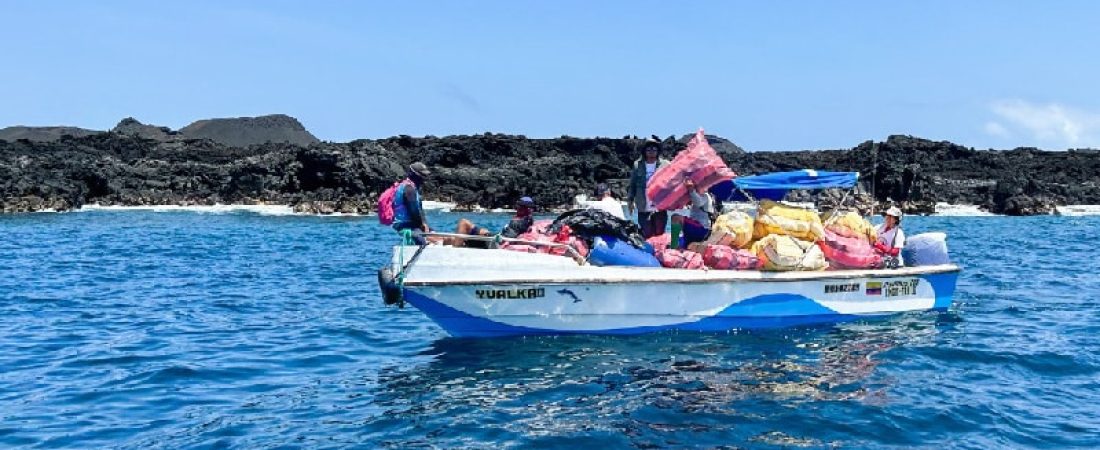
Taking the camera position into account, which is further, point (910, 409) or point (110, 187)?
point (110, 187)

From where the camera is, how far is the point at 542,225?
469 inches

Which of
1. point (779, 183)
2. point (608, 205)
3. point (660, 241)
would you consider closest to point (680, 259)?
point (660, 241)

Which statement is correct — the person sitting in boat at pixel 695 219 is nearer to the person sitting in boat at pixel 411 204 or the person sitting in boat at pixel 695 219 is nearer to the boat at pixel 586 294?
the boat at pixel 586 294

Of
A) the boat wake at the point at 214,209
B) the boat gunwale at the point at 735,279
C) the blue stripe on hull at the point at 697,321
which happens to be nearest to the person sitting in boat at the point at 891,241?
the boat gunwale at the point at 735,279

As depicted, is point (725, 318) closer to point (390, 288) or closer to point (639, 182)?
A: point (639, 182)

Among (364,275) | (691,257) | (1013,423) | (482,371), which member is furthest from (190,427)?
(364,275)

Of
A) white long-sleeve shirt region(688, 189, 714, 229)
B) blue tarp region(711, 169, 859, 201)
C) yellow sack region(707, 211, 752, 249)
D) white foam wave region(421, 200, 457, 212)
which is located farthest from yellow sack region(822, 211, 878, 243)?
white foam wave region(421, 200, 457, 212)

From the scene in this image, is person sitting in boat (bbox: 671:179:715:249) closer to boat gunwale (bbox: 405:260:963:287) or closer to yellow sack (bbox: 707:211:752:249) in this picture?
yellow sack (bbox: 707:211:752:249)

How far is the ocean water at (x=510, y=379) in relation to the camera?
7582 millimetres

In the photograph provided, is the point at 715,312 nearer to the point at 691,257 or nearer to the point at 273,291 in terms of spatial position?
the point at 691,257

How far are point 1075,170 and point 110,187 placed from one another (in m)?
75.8

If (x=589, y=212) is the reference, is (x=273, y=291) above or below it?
below

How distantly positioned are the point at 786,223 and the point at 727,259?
115cm

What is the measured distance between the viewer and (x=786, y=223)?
11.9 m
